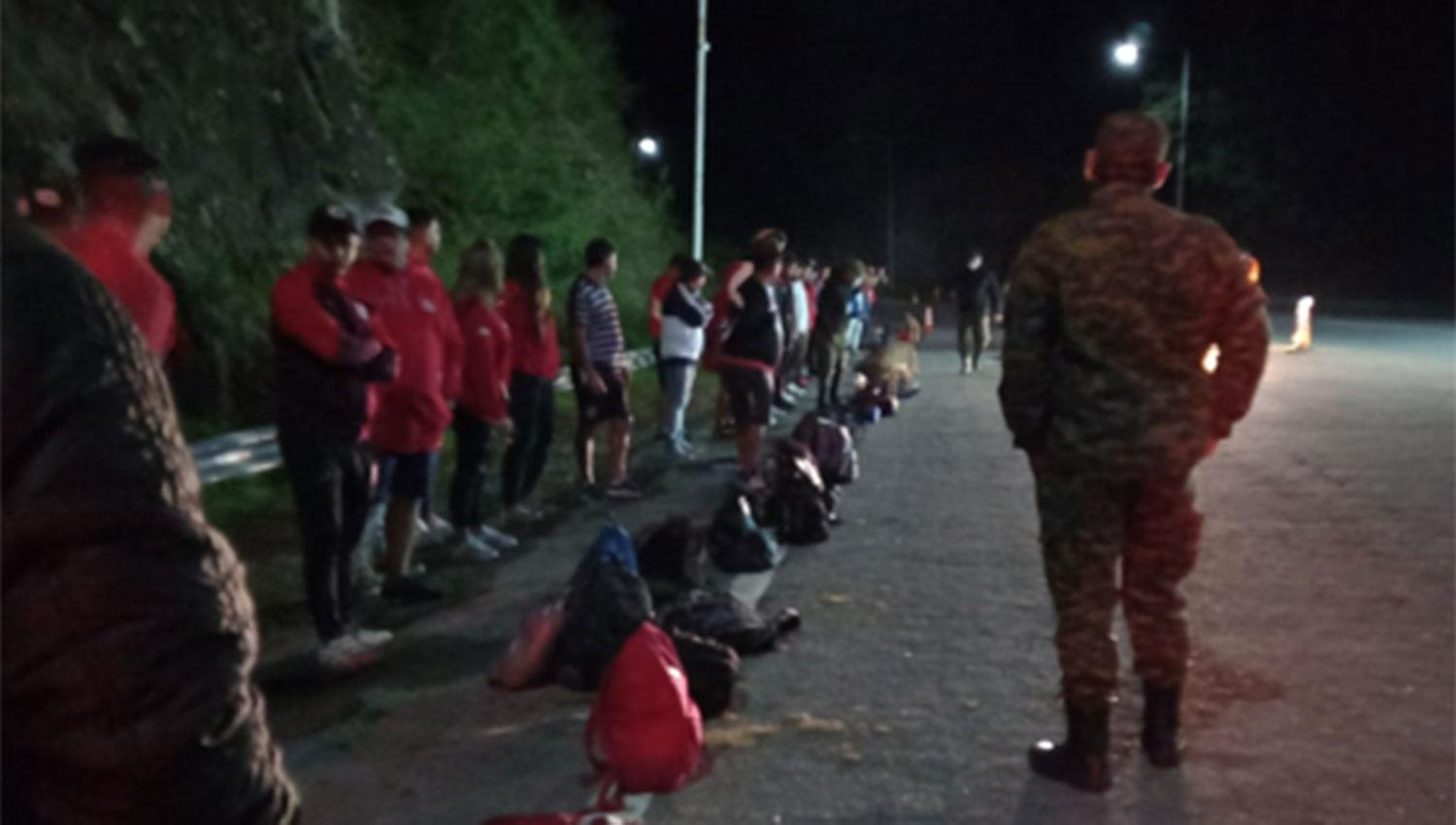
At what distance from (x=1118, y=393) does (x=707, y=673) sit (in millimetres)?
1783

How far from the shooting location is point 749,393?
1138 cm

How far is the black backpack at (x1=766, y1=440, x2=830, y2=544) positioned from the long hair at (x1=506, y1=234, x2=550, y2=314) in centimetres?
183

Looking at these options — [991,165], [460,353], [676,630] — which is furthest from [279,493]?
[991,165]

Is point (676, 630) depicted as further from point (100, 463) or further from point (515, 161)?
point (515, 161)

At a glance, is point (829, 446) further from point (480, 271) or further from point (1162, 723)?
point (1162, 723)

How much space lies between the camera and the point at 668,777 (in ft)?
16.4

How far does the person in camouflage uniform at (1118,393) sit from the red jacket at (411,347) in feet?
11.7

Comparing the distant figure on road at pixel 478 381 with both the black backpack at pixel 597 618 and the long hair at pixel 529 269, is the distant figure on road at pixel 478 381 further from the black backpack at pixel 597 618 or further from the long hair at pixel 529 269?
the black backpack at pixel 597 618

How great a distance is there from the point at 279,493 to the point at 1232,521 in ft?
21.4

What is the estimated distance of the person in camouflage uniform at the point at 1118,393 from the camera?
4930mm

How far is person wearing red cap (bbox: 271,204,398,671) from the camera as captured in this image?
6492 millimetres

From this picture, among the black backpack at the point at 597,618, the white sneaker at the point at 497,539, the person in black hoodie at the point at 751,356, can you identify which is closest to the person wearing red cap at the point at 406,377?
the white sneaker at the point at 497,539

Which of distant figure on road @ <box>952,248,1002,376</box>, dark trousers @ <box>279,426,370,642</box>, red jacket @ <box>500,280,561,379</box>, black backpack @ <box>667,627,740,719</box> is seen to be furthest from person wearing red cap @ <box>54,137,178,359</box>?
distant figure on road @ <box>952,248,1002,376</box>

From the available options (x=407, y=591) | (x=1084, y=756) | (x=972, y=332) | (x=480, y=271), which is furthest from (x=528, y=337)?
(x=972, y=332)
